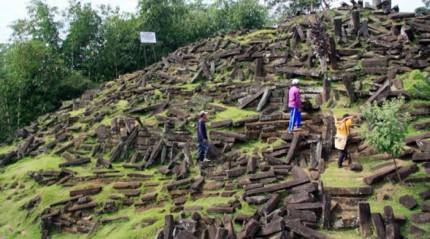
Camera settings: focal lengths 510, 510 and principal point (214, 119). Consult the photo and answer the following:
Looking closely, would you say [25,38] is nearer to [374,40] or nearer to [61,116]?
[61,116]

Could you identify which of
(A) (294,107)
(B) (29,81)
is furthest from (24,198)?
(B) (29,81)

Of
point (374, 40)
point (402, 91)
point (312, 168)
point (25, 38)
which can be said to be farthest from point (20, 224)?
point (25, 38)

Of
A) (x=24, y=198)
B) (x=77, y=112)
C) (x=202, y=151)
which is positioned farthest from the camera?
(x=77, y=112)

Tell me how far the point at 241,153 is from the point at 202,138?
1400mm

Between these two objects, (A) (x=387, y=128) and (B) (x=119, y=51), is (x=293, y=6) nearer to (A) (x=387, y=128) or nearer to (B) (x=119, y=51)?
(B) (x=119, y=51)

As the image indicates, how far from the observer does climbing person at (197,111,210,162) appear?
1683cm

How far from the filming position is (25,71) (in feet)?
115

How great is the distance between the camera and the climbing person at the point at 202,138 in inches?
663

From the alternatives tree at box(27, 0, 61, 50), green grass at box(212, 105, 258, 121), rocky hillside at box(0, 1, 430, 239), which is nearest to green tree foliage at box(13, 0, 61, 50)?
tree at box(27, 0, 61, 50)

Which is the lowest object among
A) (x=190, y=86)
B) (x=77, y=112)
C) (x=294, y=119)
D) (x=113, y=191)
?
(x=113, y=191)

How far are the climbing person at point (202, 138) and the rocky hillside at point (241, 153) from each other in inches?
16.0

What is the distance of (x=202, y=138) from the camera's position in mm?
16891

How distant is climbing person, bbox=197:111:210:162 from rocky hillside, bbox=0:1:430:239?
407 mm

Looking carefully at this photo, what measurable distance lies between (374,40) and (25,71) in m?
23.3
